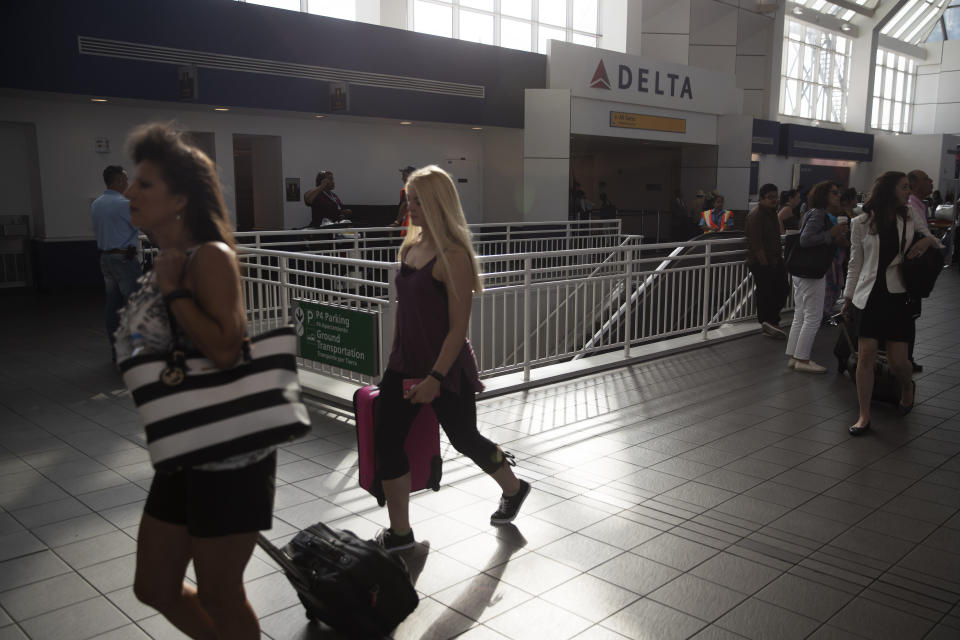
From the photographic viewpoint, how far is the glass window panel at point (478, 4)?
70.4ft

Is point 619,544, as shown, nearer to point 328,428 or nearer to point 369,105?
point 328,428

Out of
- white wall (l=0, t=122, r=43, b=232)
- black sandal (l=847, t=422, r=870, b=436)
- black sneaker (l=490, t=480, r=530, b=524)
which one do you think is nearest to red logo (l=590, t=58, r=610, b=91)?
white wall (l=0, t=122, r=43, b=232)

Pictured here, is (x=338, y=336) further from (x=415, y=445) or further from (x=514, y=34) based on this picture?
(x=514, y=34)

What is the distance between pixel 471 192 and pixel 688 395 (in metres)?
12.9

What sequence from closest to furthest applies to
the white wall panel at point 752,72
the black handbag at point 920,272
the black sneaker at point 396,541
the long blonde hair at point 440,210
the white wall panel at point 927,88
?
the long blonde hair at point 440,210, the black sneaker at point 396,541, the black handbag at point 920,272, the white wall panel at point 752,72, the white wall panel at point 927,88

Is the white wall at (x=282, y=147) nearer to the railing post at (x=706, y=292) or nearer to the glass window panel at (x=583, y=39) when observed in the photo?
the railing post at (x=706, y=292)

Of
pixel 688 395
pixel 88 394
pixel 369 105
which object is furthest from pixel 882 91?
pixel 88 394

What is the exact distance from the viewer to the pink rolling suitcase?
3.93 m

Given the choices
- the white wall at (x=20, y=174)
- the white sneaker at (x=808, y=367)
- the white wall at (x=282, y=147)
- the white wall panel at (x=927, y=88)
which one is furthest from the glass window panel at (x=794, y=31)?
the white wall at (x=20, y=174)

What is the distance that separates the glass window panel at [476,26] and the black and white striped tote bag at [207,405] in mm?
20727

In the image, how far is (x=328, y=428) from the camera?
19.3 ft

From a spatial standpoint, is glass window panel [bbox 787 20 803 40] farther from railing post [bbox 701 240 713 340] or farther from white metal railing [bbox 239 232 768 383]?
railing post [bbox 701 240 713 340]

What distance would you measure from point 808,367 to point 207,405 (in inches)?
277

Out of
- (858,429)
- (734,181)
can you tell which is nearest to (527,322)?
(858,429)
